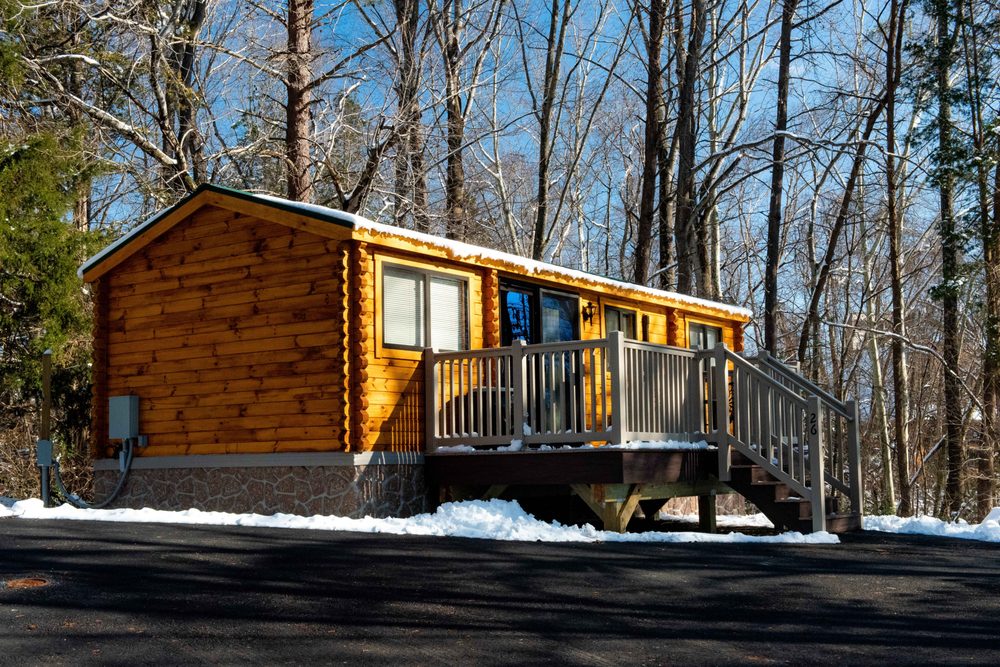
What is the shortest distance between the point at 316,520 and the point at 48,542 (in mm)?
2922

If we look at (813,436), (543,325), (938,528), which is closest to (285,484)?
(543,325)

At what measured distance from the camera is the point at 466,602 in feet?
23.4

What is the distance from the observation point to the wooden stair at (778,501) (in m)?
11.8

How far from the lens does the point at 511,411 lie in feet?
41.0

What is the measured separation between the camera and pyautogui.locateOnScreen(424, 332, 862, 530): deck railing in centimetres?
1171

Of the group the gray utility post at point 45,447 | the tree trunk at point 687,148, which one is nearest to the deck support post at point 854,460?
the gray utility post at point 45,447

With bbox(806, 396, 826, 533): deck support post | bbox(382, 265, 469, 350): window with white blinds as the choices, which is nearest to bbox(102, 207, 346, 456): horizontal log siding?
bbox(382, 265, 469, 350): window with white blinds

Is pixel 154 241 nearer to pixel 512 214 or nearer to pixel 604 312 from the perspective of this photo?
pixel 604 312

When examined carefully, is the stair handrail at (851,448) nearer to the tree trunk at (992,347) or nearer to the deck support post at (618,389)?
the deck support post at (618,389)

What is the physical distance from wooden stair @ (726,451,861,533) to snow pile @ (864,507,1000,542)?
69cm

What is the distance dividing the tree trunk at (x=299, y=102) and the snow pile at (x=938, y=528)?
523 inches

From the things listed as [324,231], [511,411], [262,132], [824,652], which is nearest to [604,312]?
[511,411]

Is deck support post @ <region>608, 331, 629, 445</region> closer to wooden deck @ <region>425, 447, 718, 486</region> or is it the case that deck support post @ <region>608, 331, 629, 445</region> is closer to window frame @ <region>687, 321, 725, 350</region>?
wooden deck @ <region>425, 447, 718, 486</region>

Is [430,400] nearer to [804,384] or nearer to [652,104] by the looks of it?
[804,384]
